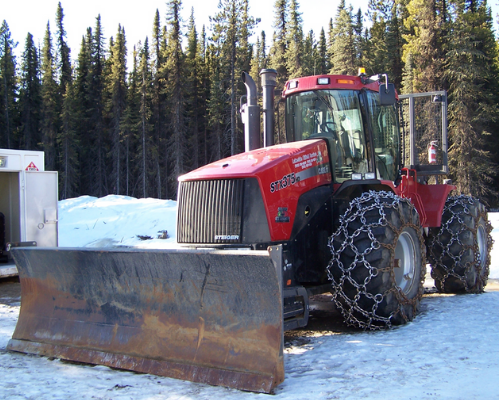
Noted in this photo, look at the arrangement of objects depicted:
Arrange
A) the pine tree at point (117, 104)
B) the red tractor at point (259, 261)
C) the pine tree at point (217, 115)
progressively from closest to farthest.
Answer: the red tractor at point (259, 261) < the pine tree at point (217, 115) < the pine tree at point (117, 104)

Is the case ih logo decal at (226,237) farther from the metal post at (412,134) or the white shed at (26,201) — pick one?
the white shed at (26,201)

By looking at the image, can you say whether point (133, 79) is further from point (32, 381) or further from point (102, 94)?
point (32, 381)

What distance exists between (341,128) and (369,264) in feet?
6.25

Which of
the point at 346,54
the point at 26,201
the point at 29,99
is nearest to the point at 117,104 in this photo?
the point at 29,99

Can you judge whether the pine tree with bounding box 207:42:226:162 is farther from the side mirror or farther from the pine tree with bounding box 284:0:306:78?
the side mirror

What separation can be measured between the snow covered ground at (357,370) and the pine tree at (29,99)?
5209cm

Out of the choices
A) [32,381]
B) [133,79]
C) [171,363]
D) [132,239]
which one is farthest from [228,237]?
[133,79]

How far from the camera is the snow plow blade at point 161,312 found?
400 centimetres

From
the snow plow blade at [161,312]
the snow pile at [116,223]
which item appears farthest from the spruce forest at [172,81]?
the snow plow blade at [161,312]

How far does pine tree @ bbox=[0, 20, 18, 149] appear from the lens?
5234 cm

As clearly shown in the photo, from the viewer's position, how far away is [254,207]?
16.5ft

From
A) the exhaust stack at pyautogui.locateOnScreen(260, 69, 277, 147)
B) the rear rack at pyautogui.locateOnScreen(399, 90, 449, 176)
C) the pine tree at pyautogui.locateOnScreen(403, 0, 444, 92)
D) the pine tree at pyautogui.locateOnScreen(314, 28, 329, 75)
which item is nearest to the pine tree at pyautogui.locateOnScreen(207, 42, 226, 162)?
the pine tree at pyautogui.locateOnScreen(314, 28, 329, 75)

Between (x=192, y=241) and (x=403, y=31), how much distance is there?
50.0 m

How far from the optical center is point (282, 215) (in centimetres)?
521
